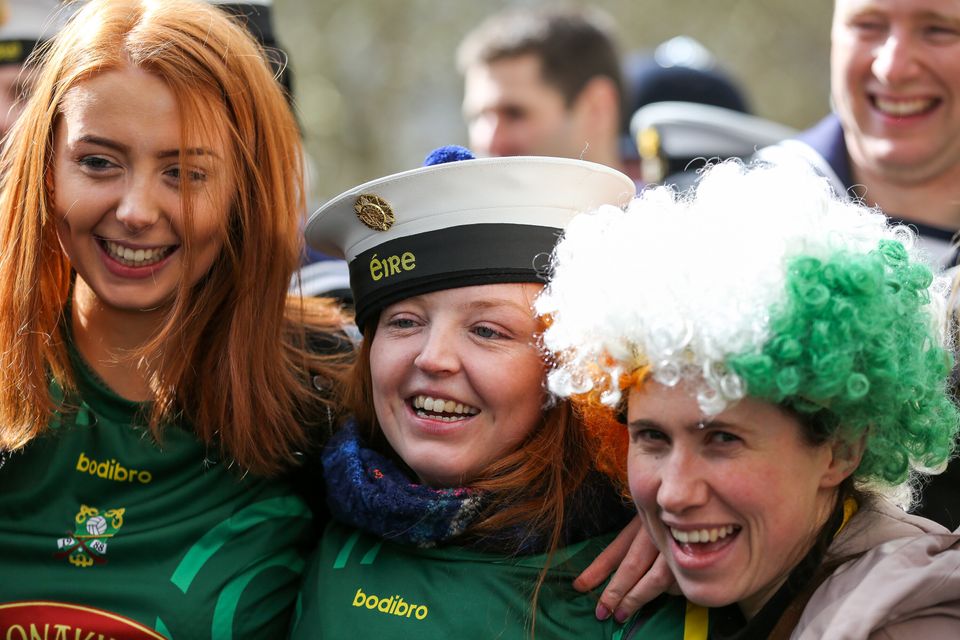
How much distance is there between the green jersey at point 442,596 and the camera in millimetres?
2928

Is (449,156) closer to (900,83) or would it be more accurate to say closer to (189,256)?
(189,256)

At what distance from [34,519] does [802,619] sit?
2033 millimetres

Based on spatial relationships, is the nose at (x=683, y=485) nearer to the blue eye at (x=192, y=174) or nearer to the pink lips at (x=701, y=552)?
the pink lips at (x=701, y=552)

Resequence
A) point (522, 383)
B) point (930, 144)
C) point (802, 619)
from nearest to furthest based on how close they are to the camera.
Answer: point (802, 619), point (522, 383), point (930, 144)

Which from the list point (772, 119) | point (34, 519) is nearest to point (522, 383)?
point (34, 519)

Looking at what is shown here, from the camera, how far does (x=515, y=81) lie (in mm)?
6414

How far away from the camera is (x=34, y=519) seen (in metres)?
3.24

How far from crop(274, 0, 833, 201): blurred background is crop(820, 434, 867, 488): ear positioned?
1429 centimetres

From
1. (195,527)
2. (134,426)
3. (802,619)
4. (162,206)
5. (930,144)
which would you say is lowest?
(802,619)

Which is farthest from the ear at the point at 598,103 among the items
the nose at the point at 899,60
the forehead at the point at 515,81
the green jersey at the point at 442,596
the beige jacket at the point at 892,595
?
the beige jacket at the point at 892,595

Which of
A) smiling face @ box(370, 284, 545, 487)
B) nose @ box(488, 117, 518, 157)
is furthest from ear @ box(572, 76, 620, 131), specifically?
smiling face @ box(370, 284, 545, 487)

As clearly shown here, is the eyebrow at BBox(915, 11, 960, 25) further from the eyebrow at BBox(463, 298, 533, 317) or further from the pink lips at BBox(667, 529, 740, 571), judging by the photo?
the pink lips at BBox(667, 529, 740, 571)

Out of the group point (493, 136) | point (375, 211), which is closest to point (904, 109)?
point (375, 211)

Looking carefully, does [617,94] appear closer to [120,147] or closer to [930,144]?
[930,144]
